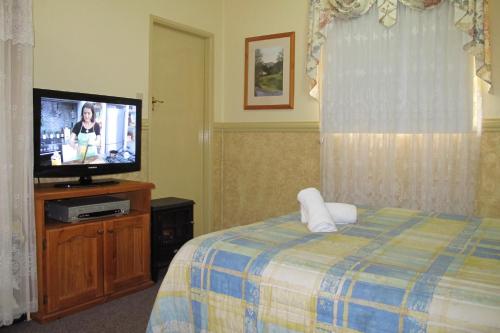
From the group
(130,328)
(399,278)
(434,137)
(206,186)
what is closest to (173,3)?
(206,186)

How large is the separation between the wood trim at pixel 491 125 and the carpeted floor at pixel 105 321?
2771 millimetres

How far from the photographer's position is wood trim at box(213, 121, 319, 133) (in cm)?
419

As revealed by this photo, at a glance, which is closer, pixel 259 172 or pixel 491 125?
pixel 491 125

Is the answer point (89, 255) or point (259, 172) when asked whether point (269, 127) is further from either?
point (89, 255)

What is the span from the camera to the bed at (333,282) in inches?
53.5

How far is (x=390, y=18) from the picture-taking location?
362cm

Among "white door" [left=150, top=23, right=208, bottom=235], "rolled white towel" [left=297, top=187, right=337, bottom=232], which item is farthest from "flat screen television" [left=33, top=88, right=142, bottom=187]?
"rolled white towel" [left=297, top=187, right=337, bottom=232]

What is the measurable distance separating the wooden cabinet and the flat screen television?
0.62ft

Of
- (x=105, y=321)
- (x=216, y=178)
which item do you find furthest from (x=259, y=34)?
(x=105, y=321)

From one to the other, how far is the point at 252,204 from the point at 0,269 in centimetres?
256

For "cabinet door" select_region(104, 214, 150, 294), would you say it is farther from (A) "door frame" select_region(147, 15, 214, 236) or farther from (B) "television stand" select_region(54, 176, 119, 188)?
(A) "door frame" select_region(147, 15, 214, 236)

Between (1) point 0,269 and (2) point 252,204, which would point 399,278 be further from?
(2) point 252,204

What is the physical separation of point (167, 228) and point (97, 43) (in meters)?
1.58

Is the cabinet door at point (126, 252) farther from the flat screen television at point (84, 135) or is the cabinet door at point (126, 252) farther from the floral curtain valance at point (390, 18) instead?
the floral curtain valance at point (390, 18)
